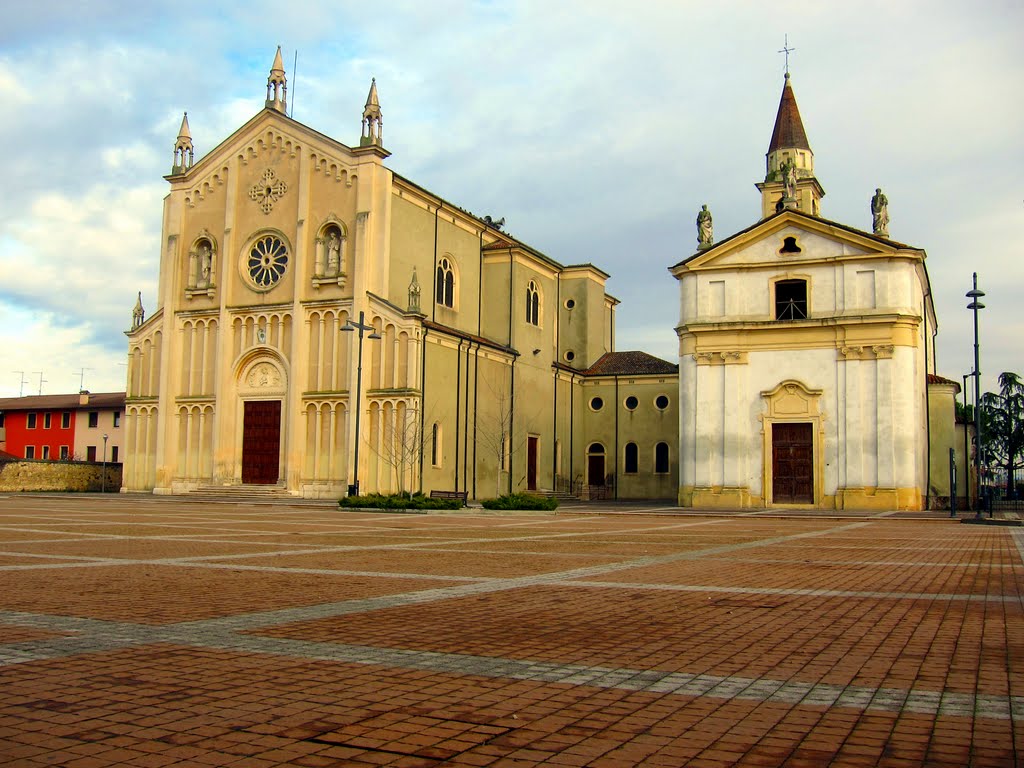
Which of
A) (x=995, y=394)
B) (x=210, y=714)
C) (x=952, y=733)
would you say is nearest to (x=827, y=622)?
(x=952, y=733)

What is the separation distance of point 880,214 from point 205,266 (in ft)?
115

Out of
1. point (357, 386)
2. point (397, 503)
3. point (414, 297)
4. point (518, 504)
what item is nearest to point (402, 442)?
point (357, 386)

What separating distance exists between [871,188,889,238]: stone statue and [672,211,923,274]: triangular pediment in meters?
1.71

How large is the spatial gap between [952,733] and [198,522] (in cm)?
2389

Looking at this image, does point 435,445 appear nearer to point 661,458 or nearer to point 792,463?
point 792,463

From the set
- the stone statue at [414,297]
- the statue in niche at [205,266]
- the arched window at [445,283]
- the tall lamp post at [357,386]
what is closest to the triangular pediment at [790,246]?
the stone statue at [414,297]

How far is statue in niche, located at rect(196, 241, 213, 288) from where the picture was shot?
51.4m

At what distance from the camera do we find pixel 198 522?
2634 cm

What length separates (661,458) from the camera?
5903 cm

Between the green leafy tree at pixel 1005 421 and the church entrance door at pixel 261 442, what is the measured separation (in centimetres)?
5471

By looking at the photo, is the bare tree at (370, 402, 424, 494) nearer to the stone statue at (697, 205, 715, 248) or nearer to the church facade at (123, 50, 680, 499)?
the church facade at (123, 50, 680, 499)

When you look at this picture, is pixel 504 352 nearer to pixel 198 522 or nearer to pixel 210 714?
pixel 198 522

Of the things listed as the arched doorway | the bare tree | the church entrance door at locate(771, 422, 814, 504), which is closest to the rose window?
the bare tree

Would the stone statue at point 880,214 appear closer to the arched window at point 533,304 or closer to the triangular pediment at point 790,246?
the triangular pediment at point 790,246
